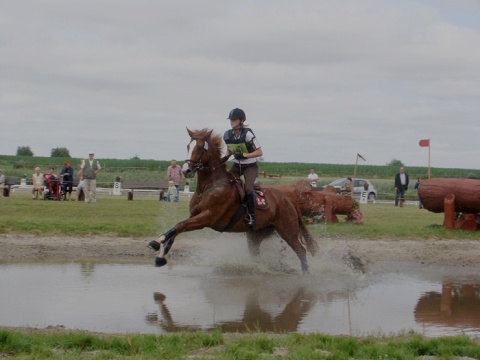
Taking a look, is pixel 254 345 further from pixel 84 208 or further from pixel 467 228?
pixel 84 208

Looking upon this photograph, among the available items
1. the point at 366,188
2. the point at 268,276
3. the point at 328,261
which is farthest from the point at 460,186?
the point at 366,188

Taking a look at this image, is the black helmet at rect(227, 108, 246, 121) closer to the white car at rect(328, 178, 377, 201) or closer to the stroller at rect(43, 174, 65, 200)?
the stroller at rect(43, 174, 65, 200)

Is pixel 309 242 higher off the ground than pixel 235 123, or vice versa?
pixel 235 123

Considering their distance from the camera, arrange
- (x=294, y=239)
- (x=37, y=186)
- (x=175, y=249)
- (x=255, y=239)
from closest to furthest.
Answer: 1. (x=294, y=239)
2. (x=255, y=239)
3. (x=175, y=249)
4. (x=37, y=186)

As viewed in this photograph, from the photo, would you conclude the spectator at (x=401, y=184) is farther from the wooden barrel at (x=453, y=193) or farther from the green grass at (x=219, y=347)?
the green grass at (x=219, y=347)

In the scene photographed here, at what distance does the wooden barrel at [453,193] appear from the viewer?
69.4ft

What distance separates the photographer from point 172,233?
12531mm

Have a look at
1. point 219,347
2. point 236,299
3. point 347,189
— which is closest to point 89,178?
point 347,189

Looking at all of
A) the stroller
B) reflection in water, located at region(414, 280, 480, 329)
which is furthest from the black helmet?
the stroller

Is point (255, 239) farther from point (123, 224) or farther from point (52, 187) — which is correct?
point (52, 187)

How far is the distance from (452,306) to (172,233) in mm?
4231

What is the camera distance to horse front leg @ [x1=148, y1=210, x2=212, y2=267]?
1216 cm

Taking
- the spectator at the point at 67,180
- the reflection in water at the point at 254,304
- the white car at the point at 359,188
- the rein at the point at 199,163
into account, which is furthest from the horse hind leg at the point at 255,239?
the white car at the point at 359,188

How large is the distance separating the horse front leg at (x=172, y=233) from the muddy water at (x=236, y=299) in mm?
442
